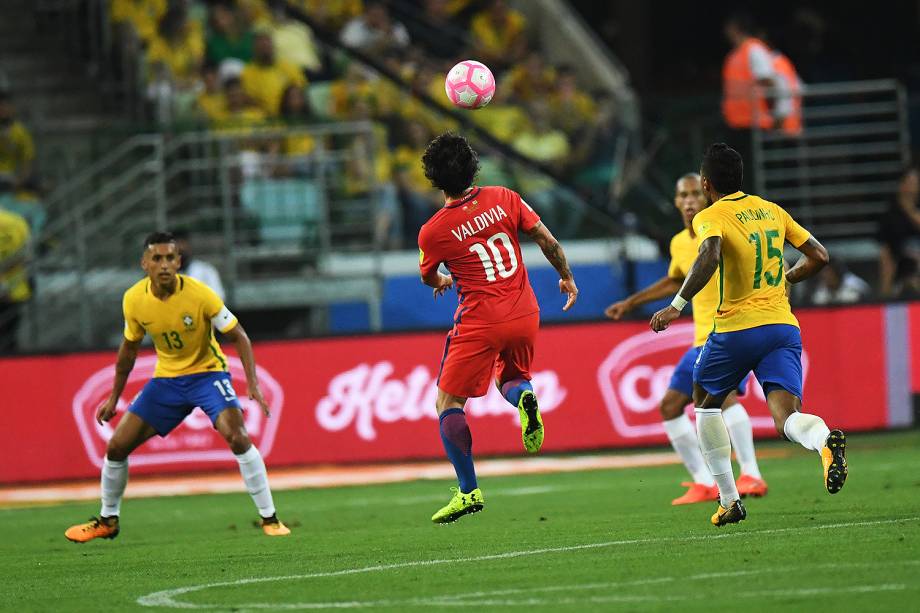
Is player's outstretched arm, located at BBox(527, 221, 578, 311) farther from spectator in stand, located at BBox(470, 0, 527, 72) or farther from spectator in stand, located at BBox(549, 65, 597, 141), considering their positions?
spectator in stand, located at BBox(470, 0, 527, 72)

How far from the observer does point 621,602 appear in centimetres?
686

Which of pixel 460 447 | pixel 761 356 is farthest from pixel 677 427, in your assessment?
pixel 761 356

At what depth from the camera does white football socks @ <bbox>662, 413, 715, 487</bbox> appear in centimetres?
1165

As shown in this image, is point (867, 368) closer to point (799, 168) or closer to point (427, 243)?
point (799, 168)

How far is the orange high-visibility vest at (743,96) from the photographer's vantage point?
19.1 m

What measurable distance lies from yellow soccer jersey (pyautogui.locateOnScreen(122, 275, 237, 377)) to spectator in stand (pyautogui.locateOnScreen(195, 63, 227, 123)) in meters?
8.38

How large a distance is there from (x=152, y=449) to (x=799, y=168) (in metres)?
8.63

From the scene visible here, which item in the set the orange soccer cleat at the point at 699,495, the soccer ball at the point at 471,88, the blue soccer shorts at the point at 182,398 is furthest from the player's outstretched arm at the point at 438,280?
the orange soccer cleat at the point at 699,495

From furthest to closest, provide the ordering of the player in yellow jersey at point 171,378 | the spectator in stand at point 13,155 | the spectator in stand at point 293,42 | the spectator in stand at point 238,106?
the spectator in stand at point 293,42
the spectator in stand at point 238,106
the spectator in stand at point 13,155
the player in yellow jersey at point 171,378

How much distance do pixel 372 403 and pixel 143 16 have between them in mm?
6606

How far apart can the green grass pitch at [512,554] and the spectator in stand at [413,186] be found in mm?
5901

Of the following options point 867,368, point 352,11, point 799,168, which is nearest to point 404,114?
point 352,11

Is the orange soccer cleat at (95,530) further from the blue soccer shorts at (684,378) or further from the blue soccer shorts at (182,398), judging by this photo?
the blue soccer shorts at (684,378)

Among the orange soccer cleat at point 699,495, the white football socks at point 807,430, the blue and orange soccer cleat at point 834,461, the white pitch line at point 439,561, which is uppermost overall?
the white football socks at point 807,430
